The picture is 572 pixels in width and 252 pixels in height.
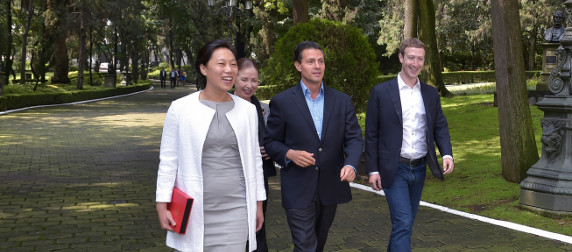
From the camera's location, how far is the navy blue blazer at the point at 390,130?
4.61 metres

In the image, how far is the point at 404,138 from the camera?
15.3ft

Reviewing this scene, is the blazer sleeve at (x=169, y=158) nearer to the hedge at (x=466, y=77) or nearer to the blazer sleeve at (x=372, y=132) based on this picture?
the blazer sleeve at (x=372, y=132)

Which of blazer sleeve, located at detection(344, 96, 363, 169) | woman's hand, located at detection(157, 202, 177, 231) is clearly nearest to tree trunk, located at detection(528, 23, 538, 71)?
blazer sleeve, located at detection(344, 96, 363, 169)

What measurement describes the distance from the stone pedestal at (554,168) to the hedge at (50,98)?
21.4 meters

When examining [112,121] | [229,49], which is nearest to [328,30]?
[229,49]

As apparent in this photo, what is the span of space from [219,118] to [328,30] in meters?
8.09

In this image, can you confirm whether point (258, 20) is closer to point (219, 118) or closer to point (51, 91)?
point (51, 91)

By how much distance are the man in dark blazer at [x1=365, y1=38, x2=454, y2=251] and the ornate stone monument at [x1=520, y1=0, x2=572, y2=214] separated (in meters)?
3.21

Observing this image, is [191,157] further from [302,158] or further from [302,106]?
[302,106]

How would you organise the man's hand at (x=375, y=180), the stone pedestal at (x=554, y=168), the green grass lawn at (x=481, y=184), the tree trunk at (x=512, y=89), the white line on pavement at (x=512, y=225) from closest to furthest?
the man's hand at (x=375, y=180)
the white line on pavement at (x=512, y=225)
the stone pedestal at (x=554, y=168)
the green grass lawn at (x=481, y=184)
the tree trunk at (x=512, y=89)

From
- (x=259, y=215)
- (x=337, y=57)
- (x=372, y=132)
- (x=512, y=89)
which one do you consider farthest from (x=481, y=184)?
(x=259, y=215)

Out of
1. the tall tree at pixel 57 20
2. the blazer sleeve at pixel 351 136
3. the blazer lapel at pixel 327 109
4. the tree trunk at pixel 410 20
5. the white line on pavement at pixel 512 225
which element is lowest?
the white line on pavement at pixel 512 225

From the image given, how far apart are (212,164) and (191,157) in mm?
117

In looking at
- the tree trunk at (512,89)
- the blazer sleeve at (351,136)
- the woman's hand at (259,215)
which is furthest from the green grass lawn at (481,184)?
the woman's hand at (259,215)
